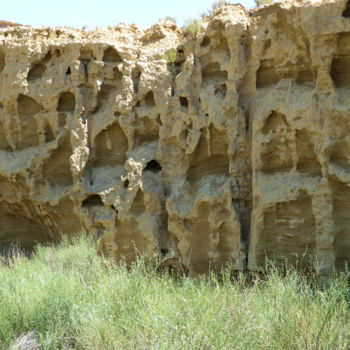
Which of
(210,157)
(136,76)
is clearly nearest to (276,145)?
(210,157)

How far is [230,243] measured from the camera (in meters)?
6.33

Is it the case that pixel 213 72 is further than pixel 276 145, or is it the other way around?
pixel 213 72

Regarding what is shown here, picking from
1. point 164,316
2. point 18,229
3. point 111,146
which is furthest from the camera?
point 18,229

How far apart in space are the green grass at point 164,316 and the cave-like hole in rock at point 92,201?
8.82ft

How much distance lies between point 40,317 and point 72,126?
4.45 meters

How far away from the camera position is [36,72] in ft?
28.8

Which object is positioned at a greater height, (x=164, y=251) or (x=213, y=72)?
(x=213, y=72)

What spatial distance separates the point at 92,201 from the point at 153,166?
133 cm

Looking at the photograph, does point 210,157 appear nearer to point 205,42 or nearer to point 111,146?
point 205,42

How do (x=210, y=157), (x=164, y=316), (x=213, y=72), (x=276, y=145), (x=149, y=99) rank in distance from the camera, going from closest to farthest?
(x=164, y=316) → (x=276, y=145) → (x=210, y=157) → (x=213, y=72) → (x=149, y=99)

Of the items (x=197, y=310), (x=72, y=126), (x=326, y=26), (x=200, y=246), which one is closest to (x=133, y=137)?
(x=72, y=126)

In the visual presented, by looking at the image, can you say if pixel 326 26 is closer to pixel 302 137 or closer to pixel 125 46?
pixel 302 137

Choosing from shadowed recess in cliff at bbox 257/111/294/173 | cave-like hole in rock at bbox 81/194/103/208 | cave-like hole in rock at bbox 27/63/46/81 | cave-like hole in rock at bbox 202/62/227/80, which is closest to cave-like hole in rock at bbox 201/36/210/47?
cave-like hole in rock at bbox 202/62/227/80

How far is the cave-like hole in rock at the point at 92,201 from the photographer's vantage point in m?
7.85
